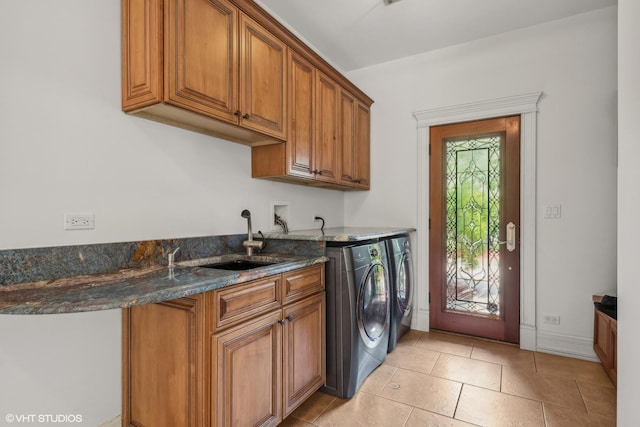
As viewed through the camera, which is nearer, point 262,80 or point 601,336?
point 262,80

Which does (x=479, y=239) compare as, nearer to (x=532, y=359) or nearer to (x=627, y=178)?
(x=532, y=359)

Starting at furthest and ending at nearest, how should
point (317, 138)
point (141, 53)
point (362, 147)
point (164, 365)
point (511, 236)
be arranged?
1. point (362, 147)
2. point (511, 236)
3. point (317, 138)
4. point (141, 53)
5. point (164, 365)

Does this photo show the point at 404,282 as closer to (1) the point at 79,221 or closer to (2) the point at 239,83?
(2) the point at 239,83

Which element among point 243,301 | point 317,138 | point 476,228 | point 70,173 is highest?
point 317,138

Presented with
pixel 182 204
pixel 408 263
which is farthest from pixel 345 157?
pixel 182 204

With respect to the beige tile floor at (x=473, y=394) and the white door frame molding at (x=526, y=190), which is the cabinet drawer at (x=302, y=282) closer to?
the beige tile floor at (x=473, y=394)

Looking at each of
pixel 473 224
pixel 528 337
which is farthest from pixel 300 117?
pixel 528 337

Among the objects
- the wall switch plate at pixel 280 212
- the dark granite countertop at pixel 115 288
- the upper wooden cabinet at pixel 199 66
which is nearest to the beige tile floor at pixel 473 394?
the dark granite countertop at pixel 115 288

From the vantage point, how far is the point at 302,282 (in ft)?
6.15

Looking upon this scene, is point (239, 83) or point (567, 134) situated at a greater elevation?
point (239, 83)

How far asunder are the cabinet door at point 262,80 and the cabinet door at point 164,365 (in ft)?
3.69

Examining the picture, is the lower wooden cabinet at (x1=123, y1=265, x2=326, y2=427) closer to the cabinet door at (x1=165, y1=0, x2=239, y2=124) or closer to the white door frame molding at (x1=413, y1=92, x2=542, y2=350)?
the cabinet door at (x1=165, y1=0, x2=239, y2=124)

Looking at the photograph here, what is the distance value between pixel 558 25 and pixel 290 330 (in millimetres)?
3235

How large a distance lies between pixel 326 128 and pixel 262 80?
2.73 feet
